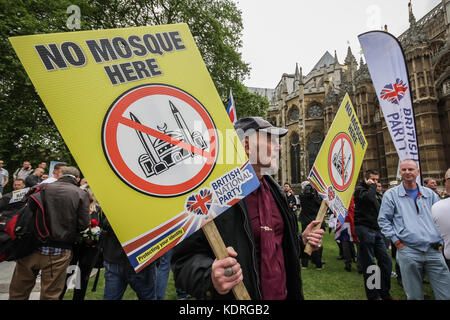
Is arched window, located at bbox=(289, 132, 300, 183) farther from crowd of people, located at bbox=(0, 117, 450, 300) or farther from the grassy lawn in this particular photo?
crowd of people, located at bbox=(0, 117, 450, 300)

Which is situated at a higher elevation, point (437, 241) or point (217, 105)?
point (217, 105)

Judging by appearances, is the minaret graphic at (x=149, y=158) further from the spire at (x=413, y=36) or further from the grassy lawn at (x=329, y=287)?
the spire at (x=413, y=36)

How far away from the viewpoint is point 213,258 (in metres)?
1.33

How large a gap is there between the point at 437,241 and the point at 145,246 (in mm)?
3521

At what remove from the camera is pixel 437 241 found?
9.27 feet

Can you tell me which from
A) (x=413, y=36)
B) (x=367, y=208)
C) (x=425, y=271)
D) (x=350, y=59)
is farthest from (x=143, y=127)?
(x=350, y=59)

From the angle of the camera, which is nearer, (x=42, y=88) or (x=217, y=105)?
(x=42, y=88)

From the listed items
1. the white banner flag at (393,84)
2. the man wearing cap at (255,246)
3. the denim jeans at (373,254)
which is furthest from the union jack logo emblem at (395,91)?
→ the man wearing cap at (255,246)

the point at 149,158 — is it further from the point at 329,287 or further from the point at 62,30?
the point at 62,30

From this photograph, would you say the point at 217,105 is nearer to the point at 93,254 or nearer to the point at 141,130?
the point at 141,130

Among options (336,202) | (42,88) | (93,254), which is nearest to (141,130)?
(42,88)
